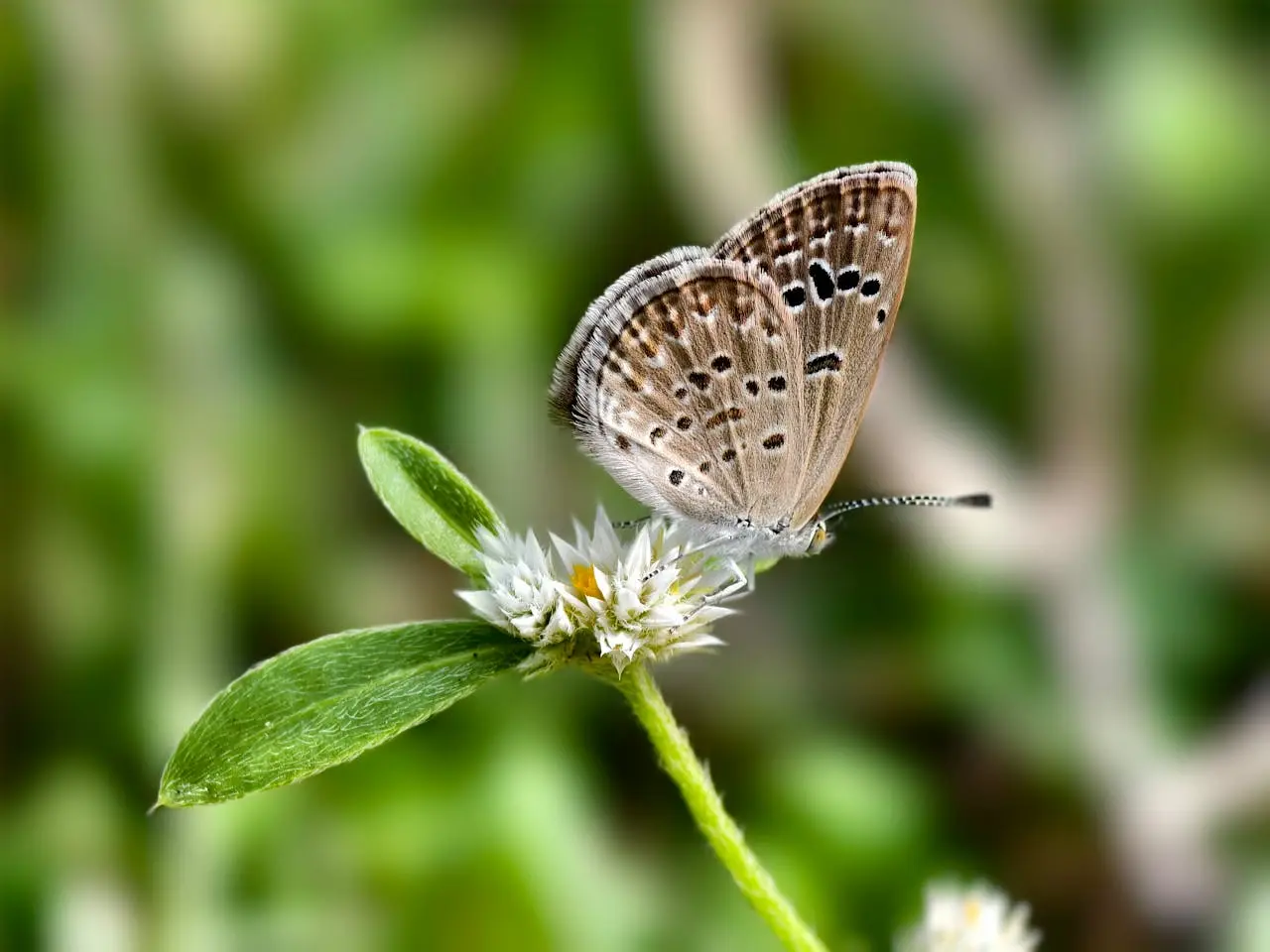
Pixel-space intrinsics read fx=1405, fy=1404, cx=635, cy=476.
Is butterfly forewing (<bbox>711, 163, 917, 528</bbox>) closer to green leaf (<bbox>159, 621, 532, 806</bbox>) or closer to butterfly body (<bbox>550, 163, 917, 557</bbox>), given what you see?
butterfly body (<bbox>550, 163, 917, 557</bbox>)

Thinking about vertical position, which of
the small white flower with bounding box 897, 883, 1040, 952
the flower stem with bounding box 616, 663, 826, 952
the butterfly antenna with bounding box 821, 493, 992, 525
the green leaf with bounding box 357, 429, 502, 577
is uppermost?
the green leaf with bounding box 357, 429, 502, 577

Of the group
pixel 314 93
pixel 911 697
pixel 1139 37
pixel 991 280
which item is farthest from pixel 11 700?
pixel 1139 37

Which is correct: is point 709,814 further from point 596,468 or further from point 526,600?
point 596,468

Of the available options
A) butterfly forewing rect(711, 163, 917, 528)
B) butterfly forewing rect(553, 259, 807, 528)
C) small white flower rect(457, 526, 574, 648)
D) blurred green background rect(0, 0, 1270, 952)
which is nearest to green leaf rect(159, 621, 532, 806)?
small white flower rect(457, 526, 574, 648)

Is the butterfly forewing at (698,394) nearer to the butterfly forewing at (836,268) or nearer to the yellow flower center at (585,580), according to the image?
the butterfly forewing at (836,268)

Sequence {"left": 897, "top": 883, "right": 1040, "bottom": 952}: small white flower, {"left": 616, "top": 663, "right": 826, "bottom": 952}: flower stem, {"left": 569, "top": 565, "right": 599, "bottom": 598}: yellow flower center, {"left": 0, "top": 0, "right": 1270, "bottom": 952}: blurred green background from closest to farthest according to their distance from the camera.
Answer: {"left": 616, "top": 663, "right": 826, "bottom": 952}: flower stem < {"left": 569, "top": 565, "right": 599, "bottom": 598}: yellow flower center < {"left": 897, "top": 883, "right": 1040, "bottom": 952}: small white flower < {"left": 0, "top": 0, "right": 1270, "bottom": 952}: blurred green background

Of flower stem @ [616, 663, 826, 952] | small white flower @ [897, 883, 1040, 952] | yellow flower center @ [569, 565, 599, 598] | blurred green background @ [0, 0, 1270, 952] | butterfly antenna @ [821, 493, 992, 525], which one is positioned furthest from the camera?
blurred green background @ [0, 0, 1270, 952]

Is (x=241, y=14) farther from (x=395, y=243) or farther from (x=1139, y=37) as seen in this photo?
(x=1139, y=37)
